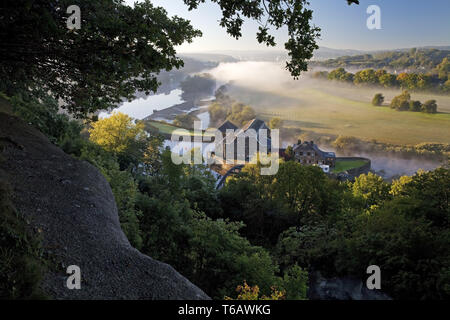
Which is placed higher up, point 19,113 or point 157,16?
point 157,16

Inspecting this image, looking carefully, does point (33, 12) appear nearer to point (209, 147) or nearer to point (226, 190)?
point (226, 190)

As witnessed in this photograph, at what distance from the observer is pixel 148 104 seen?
489 ft

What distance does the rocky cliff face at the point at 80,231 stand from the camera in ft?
18.2

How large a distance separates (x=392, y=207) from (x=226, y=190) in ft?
43.7

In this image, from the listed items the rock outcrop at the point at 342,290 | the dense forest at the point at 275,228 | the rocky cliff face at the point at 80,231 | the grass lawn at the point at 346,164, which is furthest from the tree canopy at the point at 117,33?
the grass lawn at the point at 346,164

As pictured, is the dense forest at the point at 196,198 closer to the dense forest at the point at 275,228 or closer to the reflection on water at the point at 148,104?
the dense forest at the point at 275,228

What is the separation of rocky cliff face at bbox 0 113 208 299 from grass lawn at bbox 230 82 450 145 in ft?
375

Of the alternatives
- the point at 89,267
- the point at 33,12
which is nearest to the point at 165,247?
the point at 89,267

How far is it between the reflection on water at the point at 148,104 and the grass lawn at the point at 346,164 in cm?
6965

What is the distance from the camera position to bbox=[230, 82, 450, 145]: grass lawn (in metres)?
114

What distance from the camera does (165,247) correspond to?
593 inches

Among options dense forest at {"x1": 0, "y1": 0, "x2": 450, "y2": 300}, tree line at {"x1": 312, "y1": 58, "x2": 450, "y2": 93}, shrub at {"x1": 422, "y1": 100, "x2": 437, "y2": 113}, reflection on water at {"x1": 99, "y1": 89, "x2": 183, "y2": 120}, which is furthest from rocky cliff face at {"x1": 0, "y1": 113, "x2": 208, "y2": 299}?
tree line at {"x1": 312, "y1": 58, "x2": 450, "y2": 93}

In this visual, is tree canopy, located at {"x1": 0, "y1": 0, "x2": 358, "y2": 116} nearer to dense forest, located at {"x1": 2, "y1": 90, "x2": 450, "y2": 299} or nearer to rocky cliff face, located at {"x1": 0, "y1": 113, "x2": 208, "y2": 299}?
rocky cliff face, located at {"x1": 0, "y1": 113, "x2": 208, "y2": 299}
